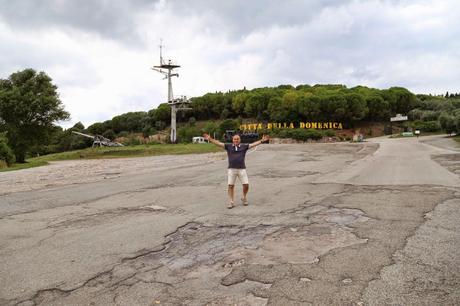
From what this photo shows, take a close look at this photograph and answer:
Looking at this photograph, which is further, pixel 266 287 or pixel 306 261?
pixel 306 261

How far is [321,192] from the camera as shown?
12414mm

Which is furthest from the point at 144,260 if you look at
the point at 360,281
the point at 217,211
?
the point at 217,211

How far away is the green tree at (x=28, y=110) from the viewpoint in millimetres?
37719

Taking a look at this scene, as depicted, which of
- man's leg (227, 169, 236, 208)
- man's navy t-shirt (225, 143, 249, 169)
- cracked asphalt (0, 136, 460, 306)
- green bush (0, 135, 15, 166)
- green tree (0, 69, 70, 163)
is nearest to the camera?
cracked asphalt (0, 136, 460, 306)

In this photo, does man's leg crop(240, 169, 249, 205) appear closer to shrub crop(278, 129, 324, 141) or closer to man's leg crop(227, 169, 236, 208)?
man's leg crop(227, 169, 236, 208)

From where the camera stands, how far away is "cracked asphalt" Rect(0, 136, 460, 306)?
4.85 m

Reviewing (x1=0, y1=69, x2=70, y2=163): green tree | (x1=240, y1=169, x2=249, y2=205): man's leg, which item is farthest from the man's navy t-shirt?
(x1=0, y1=69, x2=70, y2=163): green tree

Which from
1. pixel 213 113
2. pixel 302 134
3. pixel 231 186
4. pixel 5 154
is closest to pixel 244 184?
pixel 231 186

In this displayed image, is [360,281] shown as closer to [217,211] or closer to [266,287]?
[266,287]

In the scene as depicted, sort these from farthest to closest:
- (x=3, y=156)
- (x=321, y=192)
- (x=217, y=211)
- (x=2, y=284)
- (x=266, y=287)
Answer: (x=3, y=156)
(x=321, y=192)
(x=217, y=211)
(x=2, y=284)
(x=266, y=287)

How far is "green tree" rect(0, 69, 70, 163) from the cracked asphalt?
93.6 ft

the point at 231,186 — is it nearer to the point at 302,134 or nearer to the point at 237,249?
the point at 237,249

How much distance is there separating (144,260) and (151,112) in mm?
106023

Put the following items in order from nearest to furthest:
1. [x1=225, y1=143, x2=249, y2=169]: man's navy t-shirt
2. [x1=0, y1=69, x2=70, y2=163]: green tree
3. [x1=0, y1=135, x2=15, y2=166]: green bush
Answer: [x1=225, y1=143, x2=249, y2=169]: man's navy t-shirt
[x1=0, y1=135, x2=15, y2=166]: green bush
[x1=0, y1=69, x2=70, y2=163]: green tree
